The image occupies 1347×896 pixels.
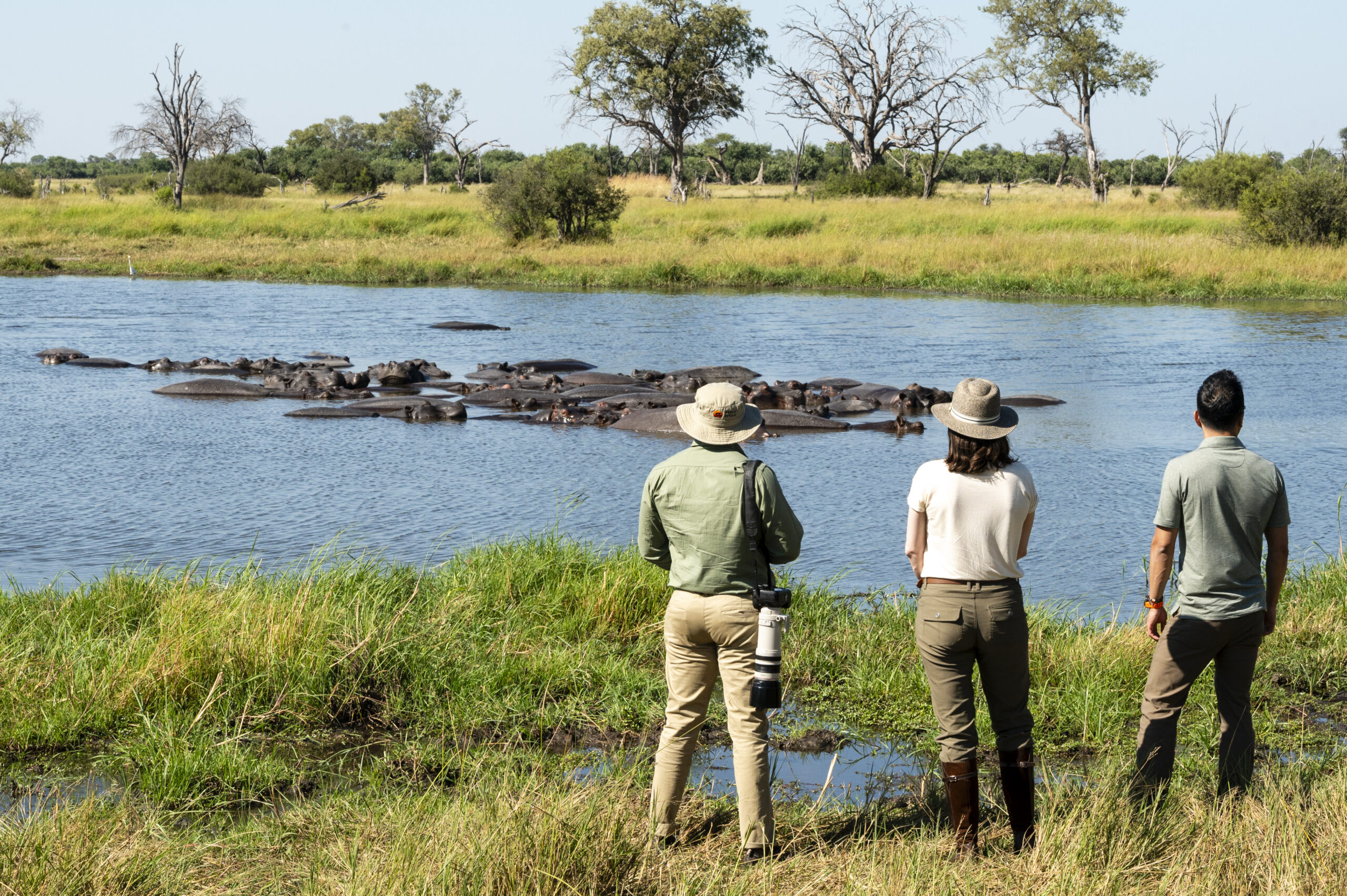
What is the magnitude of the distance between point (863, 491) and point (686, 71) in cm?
4764

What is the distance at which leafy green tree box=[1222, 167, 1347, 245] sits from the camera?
107ft

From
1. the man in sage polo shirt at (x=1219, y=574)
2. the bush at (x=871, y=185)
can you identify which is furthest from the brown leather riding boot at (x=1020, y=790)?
the bush at (x=871, y=185)

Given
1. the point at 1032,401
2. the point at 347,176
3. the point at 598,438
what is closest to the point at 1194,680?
the point at 598,438

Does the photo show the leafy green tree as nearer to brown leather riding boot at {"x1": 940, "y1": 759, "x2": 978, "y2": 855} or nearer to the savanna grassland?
the savanna grassland

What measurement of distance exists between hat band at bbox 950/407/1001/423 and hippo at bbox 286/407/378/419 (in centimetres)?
1249

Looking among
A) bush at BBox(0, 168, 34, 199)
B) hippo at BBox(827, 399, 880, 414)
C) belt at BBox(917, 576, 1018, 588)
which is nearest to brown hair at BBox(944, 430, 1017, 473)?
belt at BBox(917, 576, 1018, 588)

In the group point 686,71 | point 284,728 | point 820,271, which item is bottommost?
point 284,728

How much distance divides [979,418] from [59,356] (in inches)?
760

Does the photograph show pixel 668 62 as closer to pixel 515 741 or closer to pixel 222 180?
pixel 222 180

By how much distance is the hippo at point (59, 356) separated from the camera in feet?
65.4

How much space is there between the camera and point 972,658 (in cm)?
420

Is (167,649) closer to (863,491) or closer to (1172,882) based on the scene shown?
(1172,882)

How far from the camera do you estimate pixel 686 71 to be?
55562mm

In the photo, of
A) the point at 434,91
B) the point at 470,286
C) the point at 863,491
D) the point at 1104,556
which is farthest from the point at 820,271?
the point at 434,91
